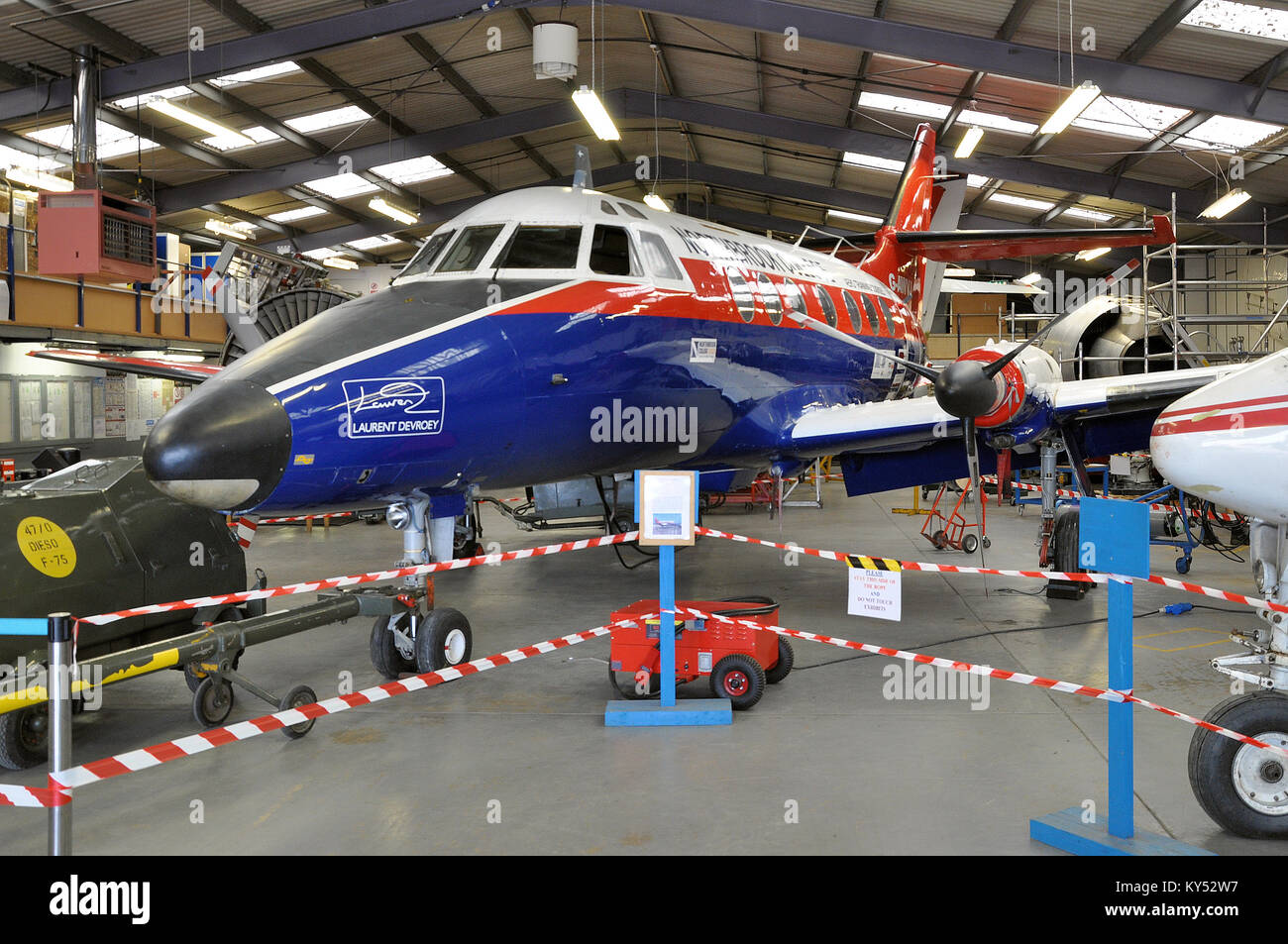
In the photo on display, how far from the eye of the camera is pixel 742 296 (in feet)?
30.7

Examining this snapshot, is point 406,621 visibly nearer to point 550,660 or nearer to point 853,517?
point 550,660

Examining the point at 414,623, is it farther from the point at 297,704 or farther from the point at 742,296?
the point at 742,296

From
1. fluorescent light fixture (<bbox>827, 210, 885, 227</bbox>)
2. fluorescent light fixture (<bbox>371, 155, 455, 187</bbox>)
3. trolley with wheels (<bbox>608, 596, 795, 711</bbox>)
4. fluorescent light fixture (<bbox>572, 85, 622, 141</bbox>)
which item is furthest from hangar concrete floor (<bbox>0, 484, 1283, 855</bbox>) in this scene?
fluorescent light fixture (<bbox>827, 210, 885, 227</bbox>)

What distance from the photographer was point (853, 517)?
762 inches

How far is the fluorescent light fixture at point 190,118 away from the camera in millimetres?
17469

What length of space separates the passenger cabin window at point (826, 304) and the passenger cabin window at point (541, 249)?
4226 millimetres

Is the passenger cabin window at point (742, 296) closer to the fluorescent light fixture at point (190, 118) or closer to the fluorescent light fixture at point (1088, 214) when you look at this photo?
the fluorescent light fixture at point (190, 118)

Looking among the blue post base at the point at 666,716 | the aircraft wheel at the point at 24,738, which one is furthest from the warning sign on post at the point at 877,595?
the aircraft wheel at the point at 24,738

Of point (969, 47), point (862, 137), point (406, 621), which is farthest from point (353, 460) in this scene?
point (862, 137)

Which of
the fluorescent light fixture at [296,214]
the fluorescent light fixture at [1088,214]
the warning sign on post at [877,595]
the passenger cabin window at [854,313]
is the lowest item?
the warning sign on post at [877,595]

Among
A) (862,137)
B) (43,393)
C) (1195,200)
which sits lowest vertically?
(43,393)

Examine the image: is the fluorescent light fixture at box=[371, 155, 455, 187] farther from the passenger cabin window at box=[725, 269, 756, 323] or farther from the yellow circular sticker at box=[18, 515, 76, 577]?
the yellow circular sticker at box=[18, 515, 76, 577]

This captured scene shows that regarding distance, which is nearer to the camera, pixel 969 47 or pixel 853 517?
pixel 969 47
